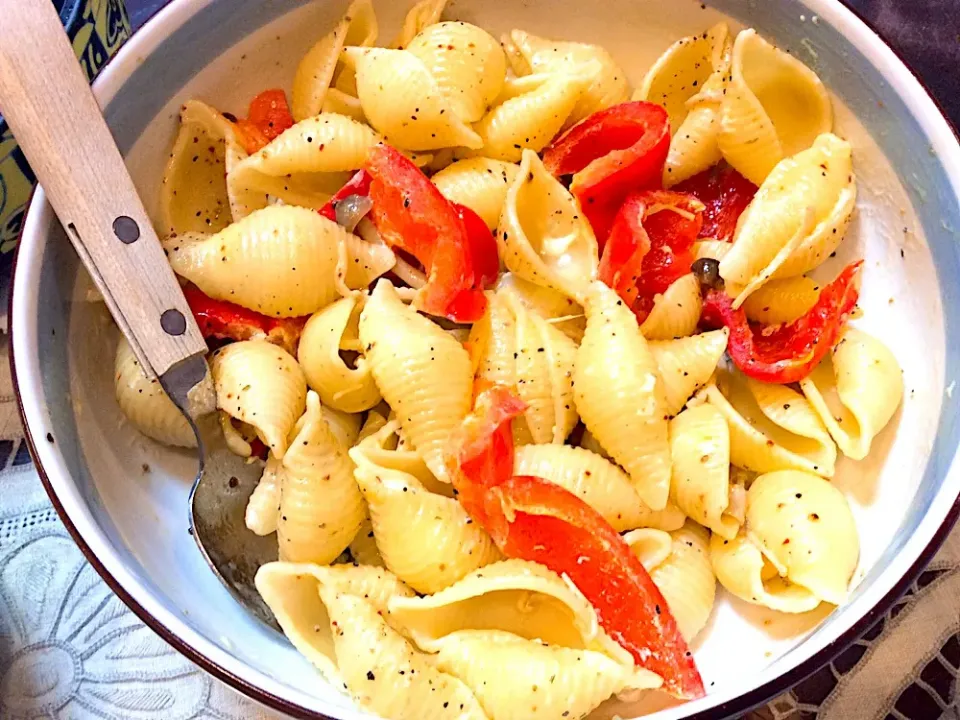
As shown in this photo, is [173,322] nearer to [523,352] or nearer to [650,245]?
[523,352]

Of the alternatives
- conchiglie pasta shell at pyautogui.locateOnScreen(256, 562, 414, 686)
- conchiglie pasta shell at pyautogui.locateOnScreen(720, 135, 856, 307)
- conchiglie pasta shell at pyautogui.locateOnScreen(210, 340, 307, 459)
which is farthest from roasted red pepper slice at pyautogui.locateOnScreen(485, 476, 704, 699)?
conchiglie pasta shell at pyautogui.locateOnScreen(720, 135, 856, 307)

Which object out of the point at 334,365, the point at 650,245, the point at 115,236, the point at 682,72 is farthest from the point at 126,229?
the point at 682,72

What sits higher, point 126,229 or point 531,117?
point 531,117

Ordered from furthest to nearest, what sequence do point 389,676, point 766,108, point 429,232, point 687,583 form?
point 766,108
point 429,232
point 687,583
point 389,676

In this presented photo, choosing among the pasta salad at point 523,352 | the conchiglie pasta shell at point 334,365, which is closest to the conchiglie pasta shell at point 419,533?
the pasta salad at point 523,352

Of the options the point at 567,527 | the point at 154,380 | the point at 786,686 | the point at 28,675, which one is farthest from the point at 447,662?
the point at 28,675

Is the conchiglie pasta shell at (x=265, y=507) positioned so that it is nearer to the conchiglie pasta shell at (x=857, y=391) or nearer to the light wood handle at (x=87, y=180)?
the light wood handle at (x=87, y=180)
